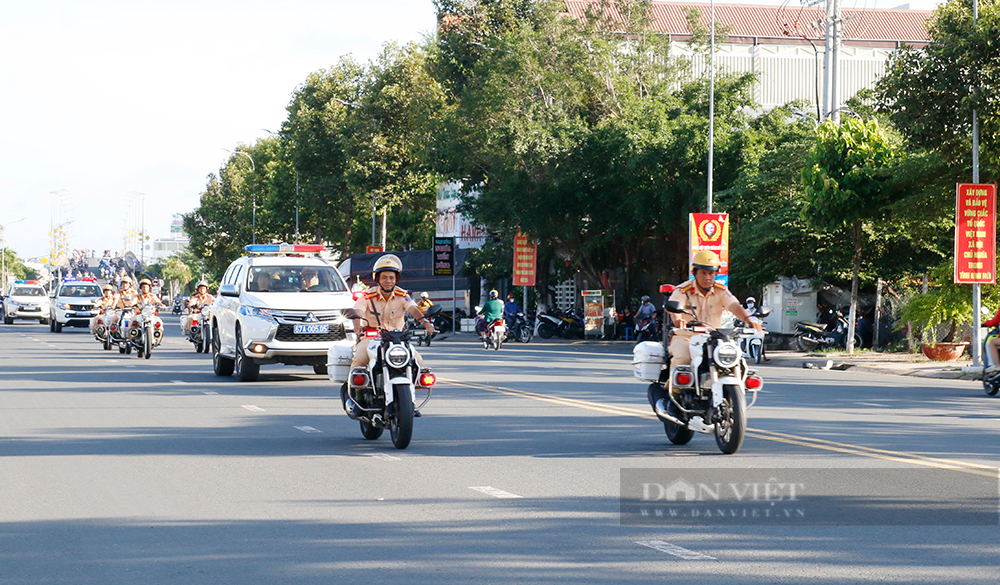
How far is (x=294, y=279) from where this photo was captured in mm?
18484

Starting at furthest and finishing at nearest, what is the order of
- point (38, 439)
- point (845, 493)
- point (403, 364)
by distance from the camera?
point (38, 439)
point (403, 364)
point (845, 493)

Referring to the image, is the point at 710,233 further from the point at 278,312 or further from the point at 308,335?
the point at 278,312

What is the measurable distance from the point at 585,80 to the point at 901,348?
1565 centimetres

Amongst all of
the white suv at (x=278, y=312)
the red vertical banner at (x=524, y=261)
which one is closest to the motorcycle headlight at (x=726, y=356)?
the white suv at (x=278, y=312)

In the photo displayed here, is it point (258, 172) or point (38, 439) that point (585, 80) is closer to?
point (38, 439)

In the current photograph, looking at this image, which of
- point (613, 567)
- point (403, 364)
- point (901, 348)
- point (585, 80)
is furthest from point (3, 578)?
point (585, 80)

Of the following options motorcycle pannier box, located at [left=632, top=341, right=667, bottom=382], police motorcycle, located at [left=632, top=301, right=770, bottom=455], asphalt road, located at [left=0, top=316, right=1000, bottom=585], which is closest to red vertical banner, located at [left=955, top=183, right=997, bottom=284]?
asphalt road, located at [left=0, top=316, right=1000, bottom=585]

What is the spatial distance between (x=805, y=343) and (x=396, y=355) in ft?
73.1

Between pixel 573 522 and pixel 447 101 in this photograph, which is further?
pixel 447 101

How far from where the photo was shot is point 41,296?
174ft

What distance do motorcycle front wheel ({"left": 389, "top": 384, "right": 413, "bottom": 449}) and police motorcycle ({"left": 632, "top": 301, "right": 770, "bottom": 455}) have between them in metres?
2.01

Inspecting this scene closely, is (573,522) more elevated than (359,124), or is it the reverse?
(359,124)

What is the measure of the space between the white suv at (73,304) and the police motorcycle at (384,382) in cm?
3202

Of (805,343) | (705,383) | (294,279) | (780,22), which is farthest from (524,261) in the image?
(705,383)
